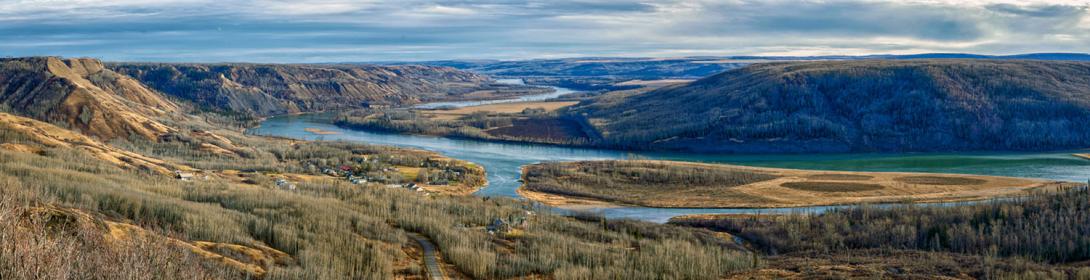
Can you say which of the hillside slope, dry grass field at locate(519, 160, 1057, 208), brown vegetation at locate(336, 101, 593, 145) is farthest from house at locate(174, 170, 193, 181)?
the hillside slope

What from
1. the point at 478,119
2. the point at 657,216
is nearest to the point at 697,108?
the point at 478,119

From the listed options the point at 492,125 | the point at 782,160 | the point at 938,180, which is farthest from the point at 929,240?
the point at 492,125

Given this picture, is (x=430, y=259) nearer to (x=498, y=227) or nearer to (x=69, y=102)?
(x=498, y=227)

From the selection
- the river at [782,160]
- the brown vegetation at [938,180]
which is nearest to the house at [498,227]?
the river at [782,160]

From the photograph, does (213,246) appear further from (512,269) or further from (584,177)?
(584,177)

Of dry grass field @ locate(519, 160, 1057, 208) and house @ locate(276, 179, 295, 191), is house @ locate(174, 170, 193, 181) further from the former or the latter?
dry grass field @ locate(519, 160, 1057, 208)

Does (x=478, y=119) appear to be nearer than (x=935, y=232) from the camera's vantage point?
No
